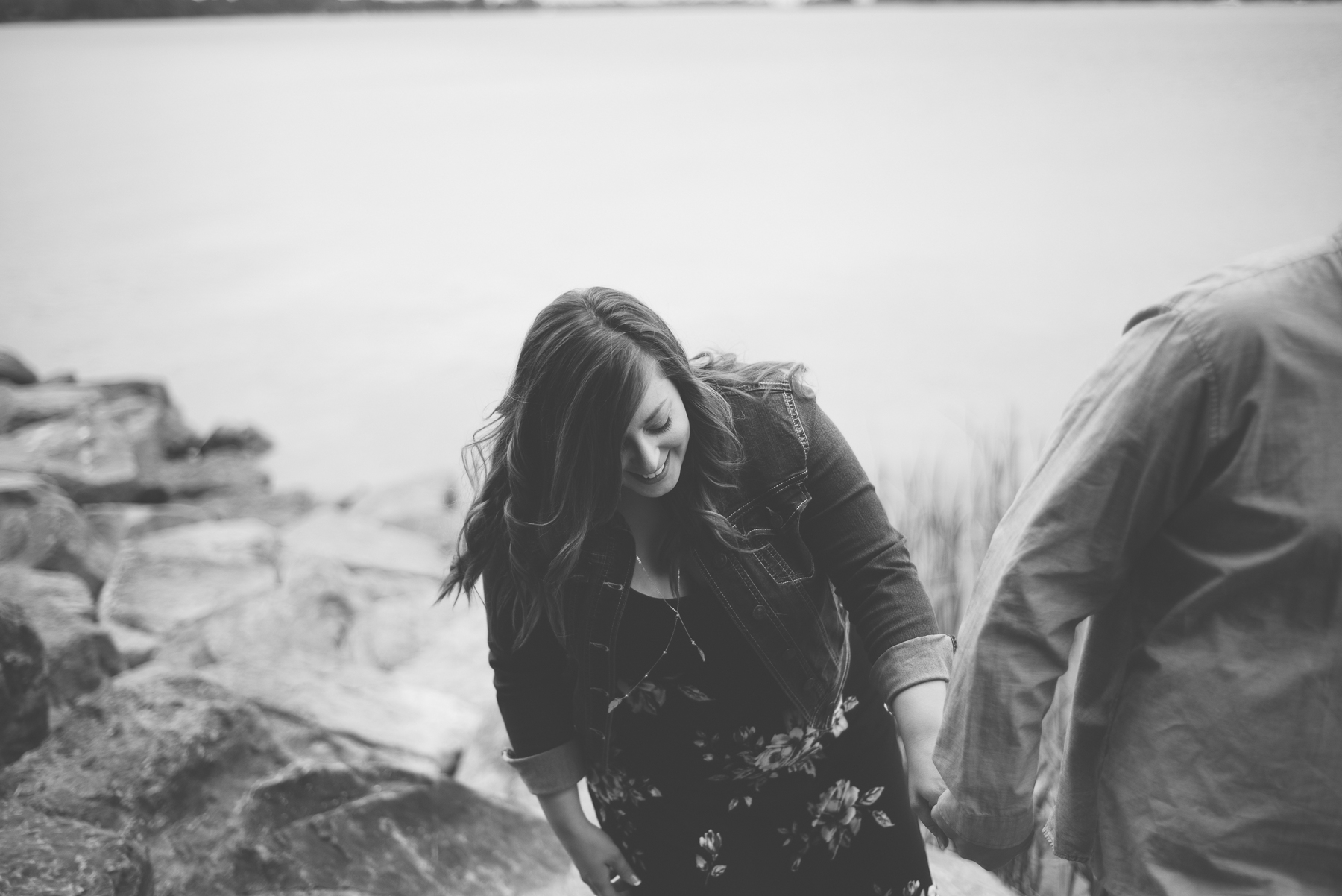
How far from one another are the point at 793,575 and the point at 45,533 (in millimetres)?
3559

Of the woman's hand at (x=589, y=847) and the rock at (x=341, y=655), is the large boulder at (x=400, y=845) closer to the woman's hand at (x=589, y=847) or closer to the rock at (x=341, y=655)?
the rock at (x=341, y=655)

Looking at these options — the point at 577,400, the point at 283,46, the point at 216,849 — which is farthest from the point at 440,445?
the point at 283,46

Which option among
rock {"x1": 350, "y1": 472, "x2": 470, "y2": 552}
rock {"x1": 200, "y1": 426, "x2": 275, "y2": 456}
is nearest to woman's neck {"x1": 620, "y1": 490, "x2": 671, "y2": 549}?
rock {"x1": 350, "y1": 472, "x2": 470, "y2": 552}

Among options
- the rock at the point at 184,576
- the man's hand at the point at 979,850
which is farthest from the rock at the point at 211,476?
the man's hand at the point at 979,850

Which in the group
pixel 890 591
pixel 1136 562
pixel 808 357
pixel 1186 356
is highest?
pixel 1186 356

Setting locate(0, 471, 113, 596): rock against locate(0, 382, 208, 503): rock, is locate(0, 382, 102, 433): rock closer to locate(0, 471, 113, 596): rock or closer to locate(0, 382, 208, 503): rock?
locate(0, 382, 208, 503): rock

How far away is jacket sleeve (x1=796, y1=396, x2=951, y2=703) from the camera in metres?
1.36

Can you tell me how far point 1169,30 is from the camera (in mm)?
12156

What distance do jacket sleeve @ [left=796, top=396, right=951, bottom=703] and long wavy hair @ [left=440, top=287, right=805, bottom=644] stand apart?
0.38ft

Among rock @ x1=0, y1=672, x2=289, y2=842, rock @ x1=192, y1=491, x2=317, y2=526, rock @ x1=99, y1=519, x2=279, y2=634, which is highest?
rock @ x1=0, y1=672, x2=289, y2=842

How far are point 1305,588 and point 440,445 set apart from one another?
25.9 feet

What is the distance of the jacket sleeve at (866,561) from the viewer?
1355 millimetres

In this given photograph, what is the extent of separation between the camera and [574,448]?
4.18 ft

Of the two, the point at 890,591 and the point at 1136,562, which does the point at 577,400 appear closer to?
the point at 890,591
